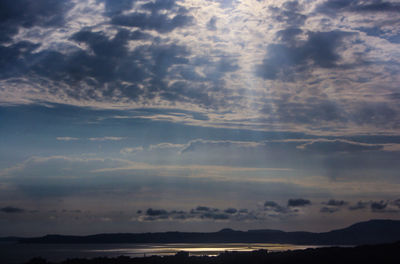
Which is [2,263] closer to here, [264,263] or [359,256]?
[264,263]

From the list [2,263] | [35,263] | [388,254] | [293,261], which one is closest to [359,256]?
[388,254]

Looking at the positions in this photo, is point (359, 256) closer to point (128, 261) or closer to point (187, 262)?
point (187, 262)

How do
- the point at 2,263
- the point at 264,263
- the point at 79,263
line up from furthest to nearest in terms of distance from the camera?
the point at 2,263, the point at 79,263, the point at 264,263

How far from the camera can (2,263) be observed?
406ft

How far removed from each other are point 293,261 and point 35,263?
38.7m

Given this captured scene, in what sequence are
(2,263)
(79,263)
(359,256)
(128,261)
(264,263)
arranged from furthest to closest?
(2,263), (128,261), (79,263), (264,263), (359,256)

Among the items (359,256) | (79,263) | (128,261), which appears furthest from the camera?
(128,261)

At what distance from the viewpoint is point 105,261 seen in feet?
236

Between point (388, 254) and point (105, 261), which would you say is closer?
point (388, 254)

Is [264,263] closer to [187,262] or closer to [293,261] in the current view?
[293,261]

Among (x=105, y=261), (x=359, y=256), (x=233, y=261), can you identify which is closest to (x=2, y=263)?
(x=105, y=261)

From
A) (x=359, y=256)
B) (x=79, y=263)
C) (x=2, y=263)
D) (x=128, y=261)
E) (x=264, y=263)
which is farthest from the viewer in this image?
(x=2, y=263)

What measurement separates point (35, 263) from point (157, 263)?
18.6m

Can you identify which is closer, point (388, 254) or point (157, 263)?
point (388, 254)
